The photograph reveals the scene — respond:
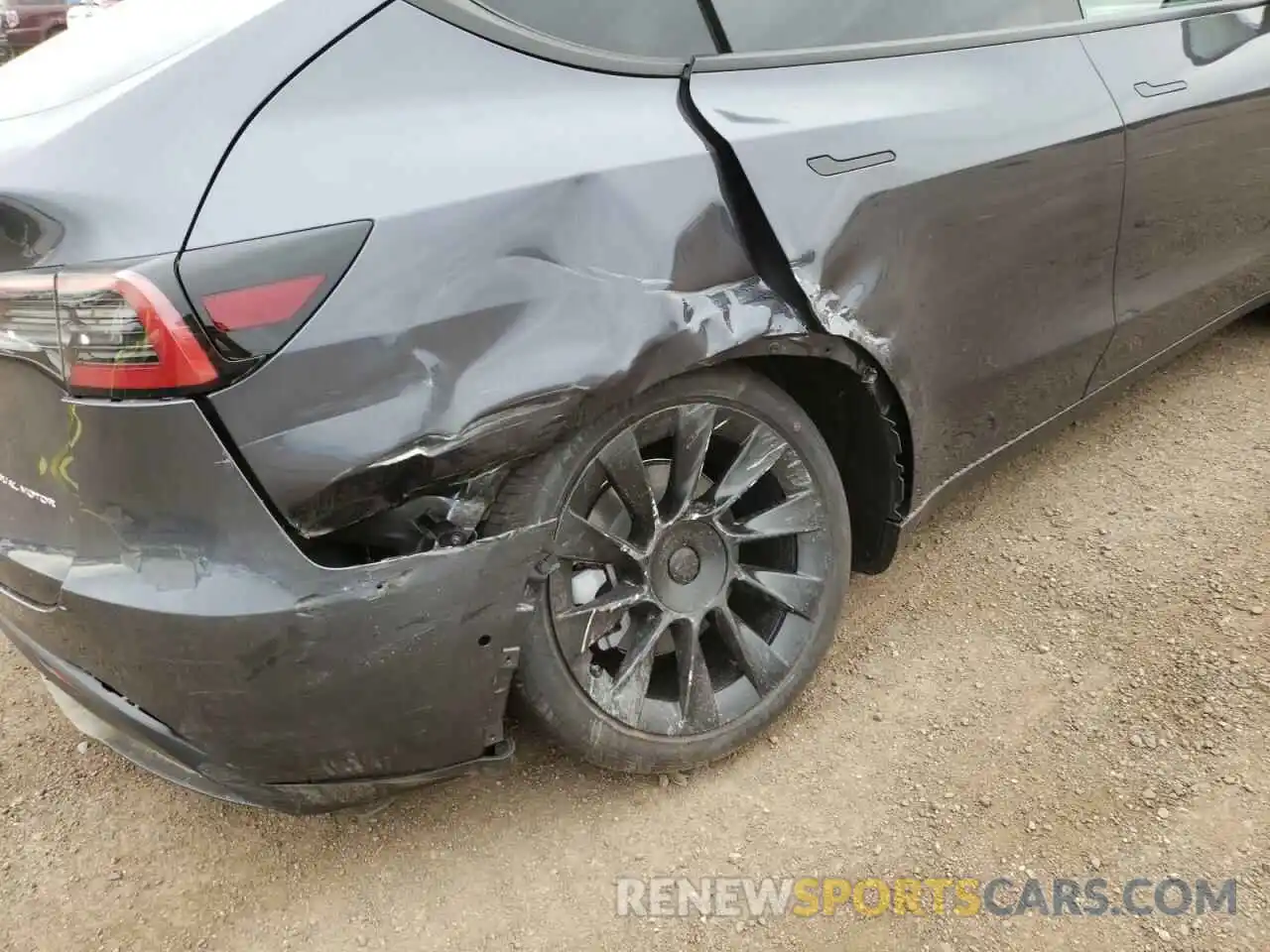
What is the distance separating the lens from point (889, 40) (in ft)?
6.77

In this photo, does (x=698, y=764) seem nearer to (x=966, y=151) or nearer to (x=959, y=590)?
(x=959, y=590)

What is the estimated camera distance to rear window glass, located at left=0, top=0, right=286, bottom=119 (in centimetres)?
151

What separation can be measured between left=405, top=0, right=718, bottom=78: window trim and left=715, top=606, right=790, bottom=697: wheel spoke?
106 cm

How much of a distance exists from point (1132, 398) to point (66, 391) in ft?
11.1

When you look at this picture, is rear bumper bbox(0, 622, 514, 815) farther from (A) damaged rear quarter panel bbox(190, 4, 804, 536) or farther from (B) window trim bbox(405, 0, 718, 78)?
(B) window trim bbox(405, 0, 718, 78)

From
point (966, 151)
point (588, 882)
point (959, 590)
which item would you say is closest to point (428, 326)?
point (588, 882)

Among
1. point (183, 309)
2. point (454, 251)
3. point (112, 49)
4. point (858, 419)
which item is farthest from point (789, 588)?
point (112, 49)

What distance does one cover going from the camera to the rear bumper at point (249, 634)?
1.42 m

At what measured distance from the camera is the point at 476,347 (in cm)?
149

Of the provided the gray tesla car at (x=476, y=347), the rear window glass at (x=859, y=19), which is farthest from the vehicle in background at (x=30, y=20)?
the rear window glass at (x=859, y=19)

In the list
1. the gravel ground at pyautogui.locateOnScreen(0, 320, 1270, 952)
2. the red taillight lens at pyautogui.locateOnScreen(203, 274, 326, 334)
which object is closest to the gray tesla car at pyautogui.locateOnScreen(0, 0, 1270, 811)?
the red taillight lens at pyautogui.locateOnScreen(203, 274, 326, 334)

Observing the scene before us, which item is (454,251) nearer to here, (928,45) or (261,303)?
(261,303)

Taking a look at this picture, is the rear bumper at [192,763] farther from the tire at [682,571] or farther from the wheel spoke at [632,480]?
the wheel spoke at [632,480]

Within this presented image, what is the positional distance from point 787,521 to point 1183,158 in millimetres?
1596
